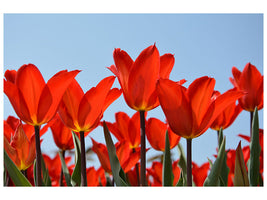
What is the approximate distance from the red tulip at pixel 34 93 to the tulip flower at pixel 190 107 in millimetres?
128

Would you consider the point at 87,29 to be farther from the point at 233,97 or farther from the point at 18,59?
the point at 233,97

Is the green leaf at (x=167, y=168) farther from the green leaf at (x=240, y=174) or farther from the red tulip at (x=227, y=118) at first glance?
the red tulip at (x=227, y=118)

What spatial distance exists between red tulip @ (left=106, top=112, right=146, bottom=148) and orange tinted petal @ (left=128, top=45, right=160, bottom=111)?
Answer: 24cm

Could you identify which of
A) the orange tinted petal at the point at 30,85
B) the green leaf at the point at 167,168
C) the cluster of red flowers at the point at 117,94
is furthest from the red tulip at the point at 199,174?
the orange tinted petal at the point at 30,85

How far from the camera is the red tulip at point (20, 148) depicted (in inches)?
19.8

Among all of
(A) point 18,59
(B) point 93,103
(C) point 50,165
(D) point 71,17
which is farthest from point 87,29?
(B) point 93,103

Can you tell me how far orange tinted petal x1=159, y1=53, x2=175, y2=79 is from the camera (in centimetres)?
46

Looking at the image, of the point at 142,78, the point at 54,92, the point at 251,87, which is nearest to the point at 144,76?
the point at 142,78

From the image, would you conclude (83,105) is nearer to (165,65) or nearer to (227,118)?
(165,65)

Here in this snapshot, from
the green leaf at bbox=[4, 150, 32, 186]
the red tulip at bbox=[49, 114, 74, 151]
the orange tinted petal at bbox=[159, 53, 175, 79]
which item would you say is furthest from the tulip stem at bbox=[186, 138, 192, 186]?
the red tulip at bbox=[49, 114, 74, 151]

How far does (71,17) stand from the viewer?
2.75ft

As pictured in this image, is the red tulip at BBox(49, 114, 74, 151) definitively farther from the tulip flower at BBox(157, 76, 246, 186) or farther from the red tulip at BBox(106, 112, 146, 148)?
the tulip flower at BBox(157, 76, 246, 186)

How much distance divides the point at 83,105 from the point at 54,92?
0.04 metres
